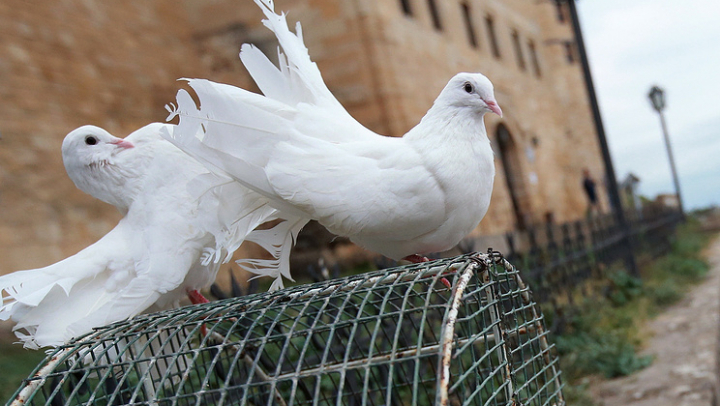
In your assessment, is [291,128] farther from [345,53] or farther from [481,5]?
[481,5]

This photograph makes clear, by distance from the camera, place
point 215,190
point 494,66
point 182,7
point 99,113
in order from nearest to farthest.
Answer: point 215,190 → point 99,113 → point 182,7 → point 494,66

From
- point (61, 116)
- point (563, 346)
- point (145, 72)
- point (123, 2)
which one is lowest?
point (563, 346)

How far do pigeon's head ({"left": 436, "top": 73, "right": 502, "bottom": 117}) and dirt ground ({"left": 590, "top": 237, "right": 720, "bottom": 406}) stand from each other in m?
2.10

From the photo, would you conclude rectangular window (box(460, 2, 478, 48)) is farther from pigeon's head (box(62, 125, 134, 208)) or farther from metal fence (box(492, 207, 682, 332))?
pigeon's head (box(62, 125, 134, 208))

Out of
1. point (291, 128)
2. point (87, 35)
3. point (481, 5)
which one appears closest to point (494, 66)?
point (481, 5)

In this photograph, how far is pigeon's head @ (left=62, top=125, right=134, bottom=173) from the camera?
1.97 metres

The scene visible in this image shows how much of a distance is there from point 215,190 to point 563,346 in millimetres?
3384

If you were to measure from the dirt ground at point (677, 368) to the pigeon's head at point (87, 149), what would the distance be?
9.32ft

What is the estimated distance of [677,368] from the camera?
3.70 meters

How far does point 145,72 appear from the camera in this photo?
874 centimetres

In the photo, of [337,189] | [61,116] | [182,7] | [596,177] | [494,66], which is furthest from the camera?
[596,177]

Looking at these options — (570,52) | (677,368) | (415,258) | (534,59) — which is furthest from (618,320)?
(570,52)

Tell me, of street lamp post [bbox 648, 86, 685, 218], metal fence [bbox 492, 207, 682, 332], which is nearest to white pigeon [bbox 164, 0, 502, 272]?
metal fence [bbox 492, 207, 682, 332]

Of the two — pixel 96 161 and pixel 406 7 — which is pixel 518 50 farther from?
pixel 96 161
